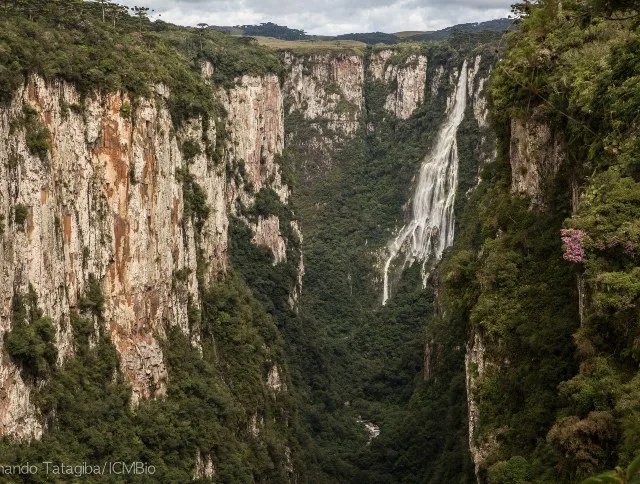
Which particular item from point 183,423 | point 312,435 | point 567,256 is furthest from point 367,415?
point 567,256

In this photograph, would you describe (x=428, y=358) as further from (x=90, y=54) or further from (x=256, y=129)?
(x=90, y=54)

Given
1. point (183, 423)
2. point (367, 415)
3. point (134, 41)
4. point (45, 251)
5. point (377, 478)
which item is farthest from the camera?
point (367, 415)

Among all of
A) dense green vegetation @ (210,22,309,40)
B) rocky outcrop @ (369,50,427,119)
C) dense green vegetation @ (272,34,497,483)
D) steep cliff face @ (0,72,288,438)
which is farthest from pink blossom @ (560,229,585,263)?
dense green vegetation @ (210,22,309,40)

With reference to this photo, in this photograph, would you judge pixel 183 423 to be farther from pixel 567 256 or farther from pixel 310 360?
pixel 310 360

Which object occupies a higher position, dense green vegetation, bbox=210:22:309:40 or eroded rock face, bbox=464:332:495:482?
dense green vegetation, bbox=210:22:309:40

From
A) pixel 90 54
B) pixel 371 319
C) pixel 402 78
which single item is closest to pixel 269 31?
pixel 402 78

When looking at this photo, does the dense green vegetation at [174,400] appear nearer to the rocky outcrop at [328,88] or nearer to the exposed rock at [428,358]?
the exposed rock at [428,358]

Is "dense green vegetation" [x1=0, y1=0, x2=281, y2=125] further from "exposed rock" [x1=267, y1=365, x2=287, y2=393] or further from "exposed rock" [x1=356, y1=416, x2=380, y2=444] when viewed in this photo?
"exposed rock" [x1=356, y1=416, x2=380, y2=444]

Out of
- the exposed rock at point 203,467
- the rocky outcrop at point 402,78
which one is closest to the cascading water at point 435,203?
the rocky outcrop at point 402,78
